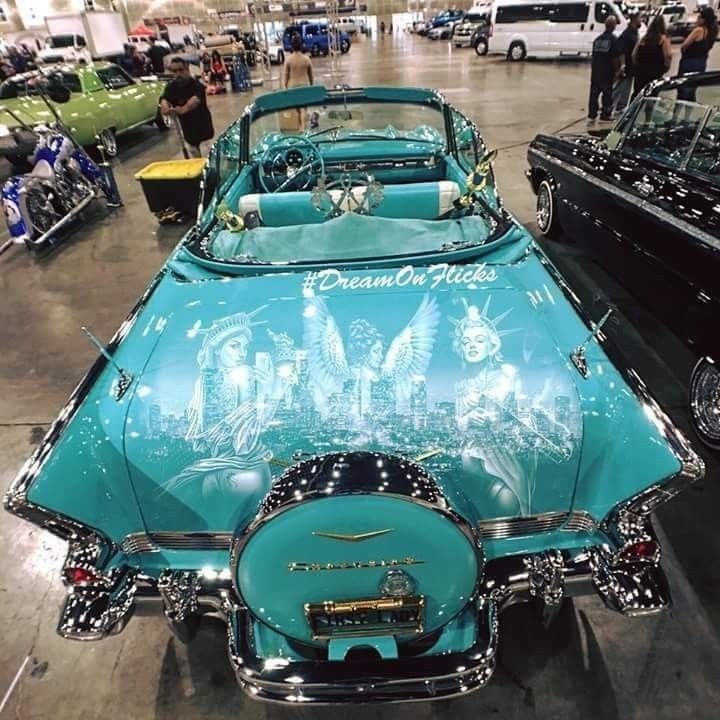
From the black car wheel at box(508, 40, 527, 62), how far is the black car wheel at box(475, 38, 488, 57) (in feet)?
5.60

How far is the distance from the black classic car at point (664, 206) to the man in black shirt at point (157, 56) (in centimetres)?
1668

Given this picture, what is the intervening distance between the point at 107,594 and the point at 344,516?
77 centimetres

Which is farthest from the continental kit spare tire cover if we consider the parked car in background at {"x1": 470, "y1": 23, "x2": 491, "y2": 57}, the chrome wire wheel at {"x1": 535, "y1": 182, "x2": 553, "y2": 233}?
the parked car in background at {"x1": 470, "y1": 23, "x2": 491, "y2": 57}

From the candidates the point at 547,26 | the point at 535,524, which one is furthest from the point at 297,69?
the point at 547,26

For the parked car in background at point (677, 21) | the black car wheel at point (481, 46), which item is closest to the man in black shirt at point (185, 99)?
the black car wheel at point (481, 46)

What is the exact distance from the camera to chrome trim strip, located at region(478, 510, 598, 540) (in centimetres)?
152

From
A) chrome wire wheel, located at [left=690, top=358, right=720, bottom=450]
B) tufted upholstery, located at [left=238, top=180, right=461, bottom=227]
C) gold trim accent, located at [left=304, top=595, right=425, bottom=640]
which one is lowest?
chrome wire wheel, located at [left=690, top=358, right=720, bottom=450]

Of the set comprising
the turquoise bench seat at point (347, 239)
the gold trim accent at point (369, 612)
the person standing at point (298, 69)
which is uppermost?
the person standing at point (298, 69)

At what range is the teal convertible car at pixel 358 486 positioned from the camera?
1305 mm

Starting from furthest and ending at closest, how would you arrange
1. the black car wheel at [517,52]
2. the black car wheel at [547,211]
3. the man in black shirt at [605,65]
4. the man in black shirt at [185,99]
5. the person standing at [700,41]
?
the black car wheel at [517,52], the man in black shirt at [605,65], the person standing at [700,41], the man in black shirt at [185,99], the black car wheel at [547,211]

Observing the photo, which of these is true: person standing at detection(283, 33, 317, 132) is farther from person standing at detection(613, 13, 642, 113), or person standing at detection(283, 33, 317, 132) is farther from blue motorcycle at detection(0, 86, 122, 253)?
person standing at detection(613, 13, 642, 113)

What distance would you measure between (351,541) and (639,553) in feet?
2.72

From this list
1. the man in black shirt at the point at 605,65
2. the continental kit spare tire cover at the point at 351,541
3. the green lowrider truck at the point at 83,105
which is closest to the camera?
the continental kit spare tire cover at the point at 351,541

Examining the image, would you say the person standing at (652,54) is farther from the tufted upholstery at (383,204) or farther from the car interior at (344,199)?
the tufted upholstery at (383,204)
